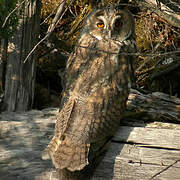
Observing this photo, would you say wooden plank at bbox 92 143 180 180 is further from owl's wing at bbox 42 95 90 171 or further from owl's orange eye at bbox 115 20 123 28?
owl's orange eye at bbox 115 20 123 28

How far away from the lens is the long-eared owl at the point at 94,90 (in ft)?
6.32

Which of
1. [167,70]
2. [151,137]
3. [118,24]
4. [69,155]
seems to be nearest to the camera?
Answer: [69,155]

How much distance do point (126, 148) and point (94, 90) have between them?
583mm

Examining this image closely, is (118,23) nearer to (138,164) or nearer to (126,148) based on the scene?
(126,148)

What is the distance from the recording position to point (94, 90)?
2223 mm

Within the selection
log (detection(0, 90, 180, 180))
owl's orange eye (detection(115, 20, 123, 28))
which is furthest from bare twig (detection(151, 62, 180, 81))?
owl's orange eye (detection(115, 20, 123, 28))

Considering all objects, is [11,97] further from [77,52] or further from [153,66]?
[153,66]

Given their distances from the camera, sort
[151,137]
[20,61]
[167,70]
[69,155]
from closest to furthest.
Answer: [69,155] < [151,137] < [20,61] < [167,70]

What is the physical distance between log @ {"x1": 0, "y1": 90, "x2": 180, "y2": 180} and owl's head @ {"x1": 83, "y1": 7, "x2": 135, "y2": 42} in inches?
31.8

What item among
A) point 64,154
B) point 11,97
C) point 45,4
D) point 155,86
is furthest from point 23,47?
point 155,86

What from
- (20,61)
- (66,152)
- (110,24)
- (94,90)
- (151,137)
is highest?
(110,24)

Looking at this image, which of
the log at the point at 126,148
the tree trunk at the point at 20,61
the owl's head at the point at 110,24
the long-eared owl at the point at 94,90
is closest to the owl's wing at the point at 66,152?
the long-eared owl at the point at 94,90

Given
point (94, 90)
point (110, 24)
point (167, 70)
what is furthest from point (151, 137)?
point (167, 70)

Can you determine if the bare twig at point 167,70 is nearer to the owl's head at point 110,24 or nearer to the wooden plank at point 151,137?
the owl's head at point 110,24
